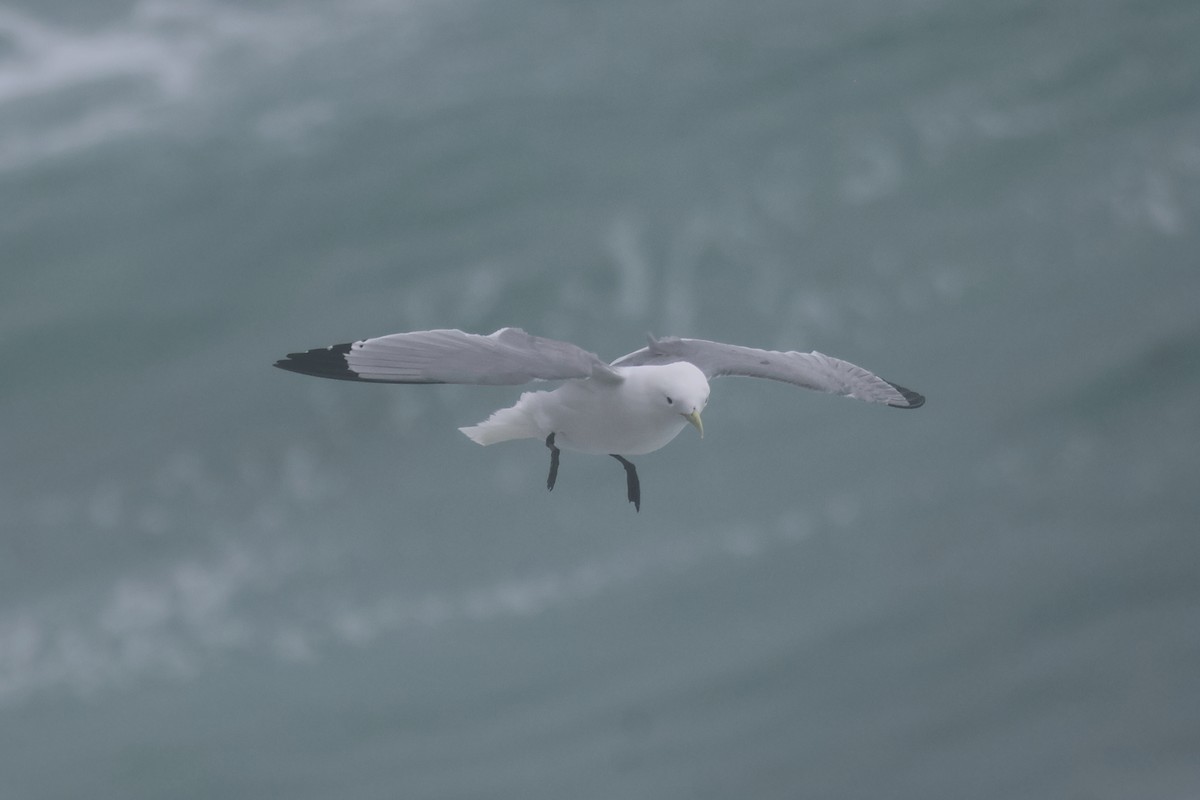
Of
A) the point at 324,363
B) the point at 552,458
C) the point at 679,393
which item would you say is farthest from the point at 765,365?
the point at 324,363

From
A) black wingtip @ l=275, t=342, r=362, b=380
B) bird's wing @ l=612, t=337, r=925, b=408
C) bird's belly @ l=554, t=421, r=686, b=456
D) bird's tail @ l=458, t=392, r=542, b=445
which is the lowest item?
bird's belly @ l=554, t=421, r=686, b=456

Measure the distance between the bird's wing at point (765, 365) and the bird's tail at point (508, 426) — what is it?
1.80 ft

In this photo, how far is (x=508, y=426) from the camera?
9031 mm

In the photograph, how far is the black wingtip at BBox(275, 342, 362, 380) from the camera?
788 cm

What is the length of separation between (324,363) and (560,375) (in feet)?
3.65

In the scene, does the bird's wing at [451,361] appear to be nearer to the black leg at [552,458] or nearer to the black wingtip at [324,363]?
the black wingtip at [324,363]

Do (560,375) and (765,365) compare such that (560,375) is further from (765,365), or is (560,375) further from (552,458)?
(765,365)

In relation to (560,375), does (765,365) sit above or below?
above

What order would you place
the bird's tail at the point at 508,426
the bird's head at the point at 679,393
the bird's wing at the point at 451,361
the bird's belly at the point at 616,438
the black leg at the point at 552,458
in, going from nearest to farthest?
1. the bird's wing at the point at 451,361
2. the bird's head at the point at 679,393
3. the bird's belly at the point at 616,438
4. the black leg at the point at 552,458
5. the bird's tail at the point at 508,426

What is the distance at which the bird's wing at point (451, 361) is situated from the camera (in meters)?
7.85

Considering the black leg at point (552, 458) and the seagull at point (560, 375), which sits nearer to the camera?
the seagull at point (560, 375)

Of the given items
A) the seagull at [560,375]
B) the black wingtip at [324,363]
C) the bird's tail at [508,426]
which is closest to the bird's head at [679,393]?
the seagull at [560,375]

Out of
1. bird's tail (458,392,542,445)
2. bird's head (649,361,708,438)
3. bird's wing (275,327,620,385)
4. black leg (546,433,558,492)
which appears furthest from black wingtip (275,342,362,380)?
bird's head (649,361,708,438)

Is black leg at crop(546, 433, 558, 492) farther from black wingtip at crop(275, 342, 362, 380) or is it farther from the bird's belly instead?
black wingtip at crop(275, 342, 362, 380)
